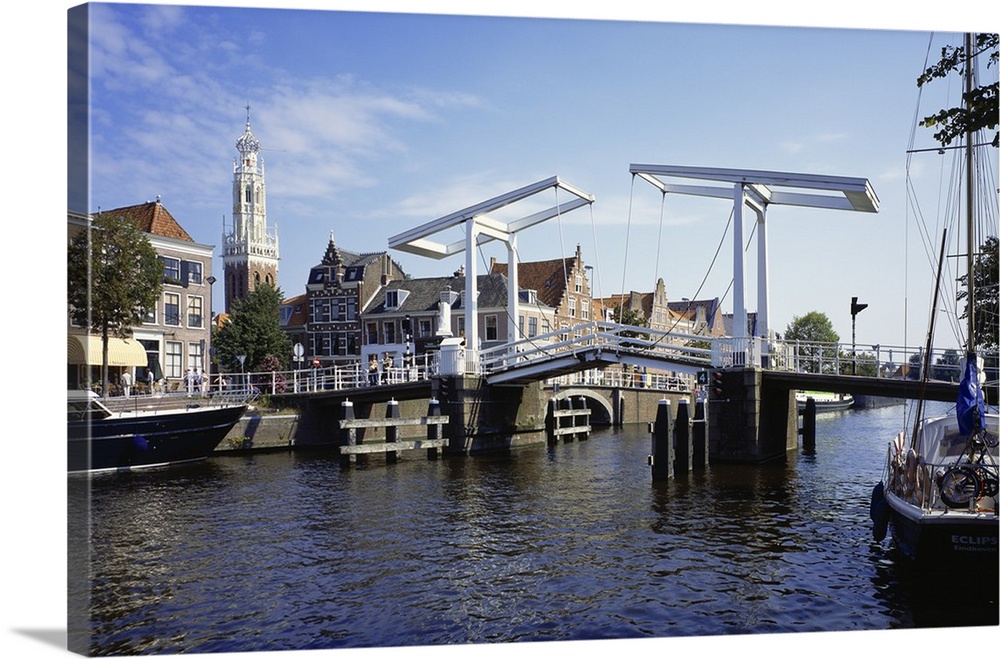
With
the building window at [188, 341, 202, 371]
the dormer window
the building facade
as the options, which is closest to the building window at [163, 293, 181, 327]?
the building facade

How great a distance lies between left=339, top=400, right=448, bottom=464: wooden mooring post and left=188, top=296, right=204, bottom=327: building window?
37.1ft

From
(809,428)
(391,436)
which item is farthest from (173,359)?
(809,428)

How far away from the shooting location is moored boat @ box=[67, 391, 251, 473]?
1850 cm

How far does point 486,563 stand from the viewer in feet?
31.8

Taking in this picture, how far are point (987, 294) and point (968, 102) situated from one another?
3432mm

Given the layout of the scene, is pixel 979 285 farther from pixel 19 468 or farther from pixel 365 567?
pixel 19 468

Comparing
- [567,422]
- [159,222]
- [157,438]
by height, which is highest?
[159,222]

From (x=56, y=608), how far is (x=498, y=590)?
3814mm

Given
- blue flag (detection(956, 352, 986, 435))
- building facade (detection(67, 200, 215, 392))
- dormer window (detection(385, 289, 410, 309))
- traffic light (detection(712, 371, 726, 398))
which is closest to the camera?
blue flag (detection(956, 352, 986, 435))

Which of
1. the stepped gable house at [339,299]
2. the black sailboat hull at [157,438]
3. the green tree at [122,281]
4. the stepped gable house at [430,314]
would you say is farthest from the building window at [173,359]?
the stepped gable house at [339,299]

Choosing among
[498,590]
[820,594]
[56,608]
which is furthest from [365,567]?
[820,594]

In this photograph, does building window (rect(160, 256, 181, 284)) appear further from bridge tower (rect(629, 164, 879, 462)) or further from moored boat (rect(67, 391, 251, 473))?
bridge tower (rect(629, 164, 879, 462))

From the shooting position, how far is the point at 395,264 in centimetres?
4553

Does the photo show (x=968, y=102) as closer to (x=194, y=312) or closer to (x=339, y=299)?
(x=194, y=312)
